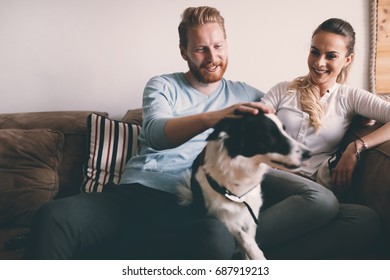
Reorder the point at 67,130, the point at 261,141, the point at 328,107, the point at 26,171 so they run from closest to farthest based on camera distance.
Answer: the point at 261,141 < the point at 328,107 < the point at 26,171 < the point at 67,130

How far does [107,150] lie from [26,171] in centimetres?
35

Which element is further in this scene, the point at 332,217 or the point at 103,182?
the point at 103,182

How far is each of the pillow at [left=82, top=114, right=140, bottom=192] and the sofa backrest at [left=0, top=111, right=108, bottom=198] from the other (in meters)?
0.08

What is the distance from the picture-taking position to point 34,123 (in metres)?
1.69

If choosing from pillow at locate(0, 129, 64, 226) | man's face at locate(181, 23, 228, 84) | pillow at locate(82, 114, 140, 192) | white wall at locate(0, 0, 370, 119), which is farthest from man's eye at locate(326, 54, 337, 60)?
pillow at locate(0, 129, 64, 226)

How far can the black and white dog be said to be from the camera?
0.91m

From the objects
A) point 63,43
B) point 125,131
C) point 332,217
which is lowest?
point 332,217

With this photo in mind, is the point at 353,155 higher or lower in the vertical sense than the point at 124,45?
lower

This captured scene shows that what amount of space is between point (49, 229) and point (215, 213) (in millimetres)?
454

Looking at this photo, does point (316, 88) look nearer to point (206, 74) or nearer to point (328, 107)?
point (328, 107)

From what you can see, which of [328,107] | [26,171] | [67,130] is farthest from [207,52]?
[26,171]

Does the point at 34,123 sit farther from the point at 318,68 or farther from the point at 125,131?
the point at 318,68

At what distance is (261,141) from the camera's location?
0.92 meters
